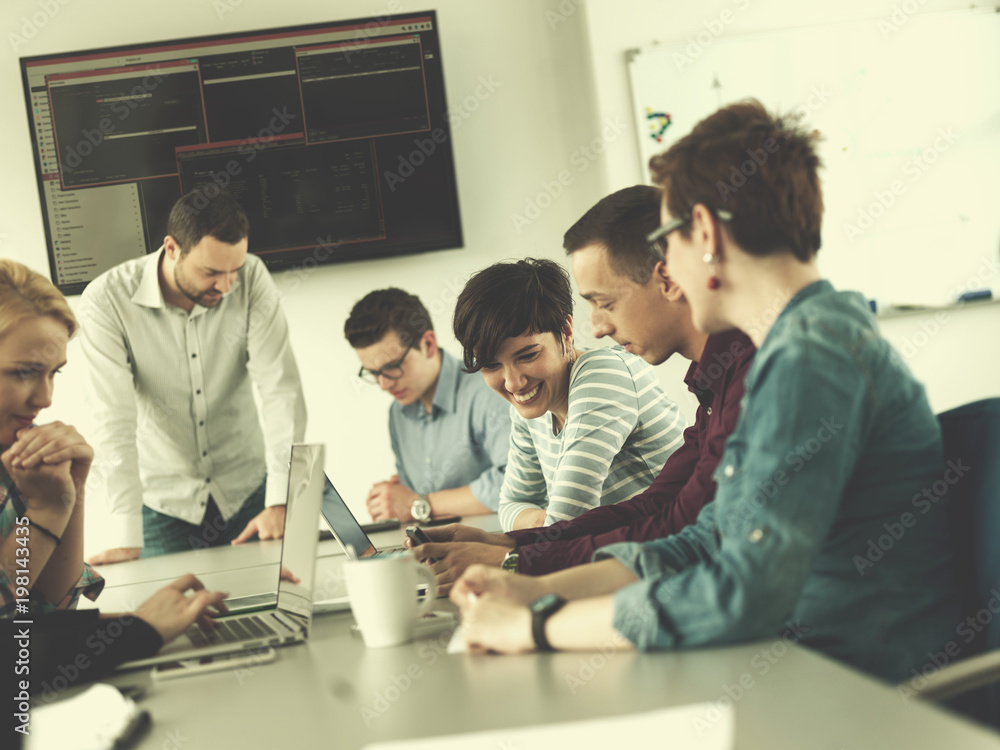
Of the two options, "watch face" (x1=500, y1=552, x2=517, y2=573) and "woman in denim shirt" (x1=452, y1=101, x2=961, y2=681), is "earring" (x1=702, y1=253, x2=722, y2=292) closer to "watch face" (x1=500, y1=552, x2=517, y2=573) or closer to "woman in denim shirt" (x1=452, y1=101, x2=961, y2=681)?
"woman in denim shirt" (x1=452, y1=101, x2=961, y2=681)

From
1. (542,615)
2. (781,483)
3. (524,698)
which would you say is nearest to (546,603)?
(542,615)

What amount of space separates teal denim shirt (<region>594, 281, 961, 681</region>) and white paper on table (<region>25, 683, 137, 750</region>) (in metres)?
0.46

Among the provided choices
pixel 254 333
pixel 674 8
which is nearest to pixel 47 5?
pixel 254 333

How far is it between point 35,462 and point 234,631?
46 cm

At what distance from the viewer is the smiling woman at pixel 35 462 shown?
125 cm

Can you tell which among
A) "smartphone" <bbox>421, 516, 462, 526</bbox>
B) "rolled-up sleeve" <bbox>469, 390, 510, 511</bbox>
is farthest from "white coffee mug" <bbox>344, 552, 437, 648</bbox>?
"rolled-up sleeve" <bbox>469, 390, 510, 511</bbox>

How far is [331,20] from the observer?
323 cm

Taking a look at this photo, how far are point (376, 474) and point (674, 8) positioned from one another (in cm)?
205

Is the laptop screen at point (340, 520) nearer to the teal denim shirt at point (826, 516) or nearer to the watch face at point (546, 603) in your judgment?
the watch face at point (546, 603)

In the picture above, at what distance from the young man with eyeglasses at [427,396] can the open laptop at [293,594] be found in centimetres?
126

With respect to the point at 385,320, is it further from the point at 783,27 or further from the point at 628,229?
the point at 783,27

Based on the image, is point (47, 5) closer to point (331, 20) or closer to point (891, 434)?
point (331, 20)

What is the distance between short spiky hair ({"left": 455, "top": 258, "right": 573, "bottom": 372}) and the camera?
1672 mm

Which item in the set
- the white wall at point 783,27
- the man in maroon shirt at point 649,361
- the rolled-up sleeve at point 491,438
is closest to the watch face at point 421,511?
the rolled-up sleeve at point 491,438
